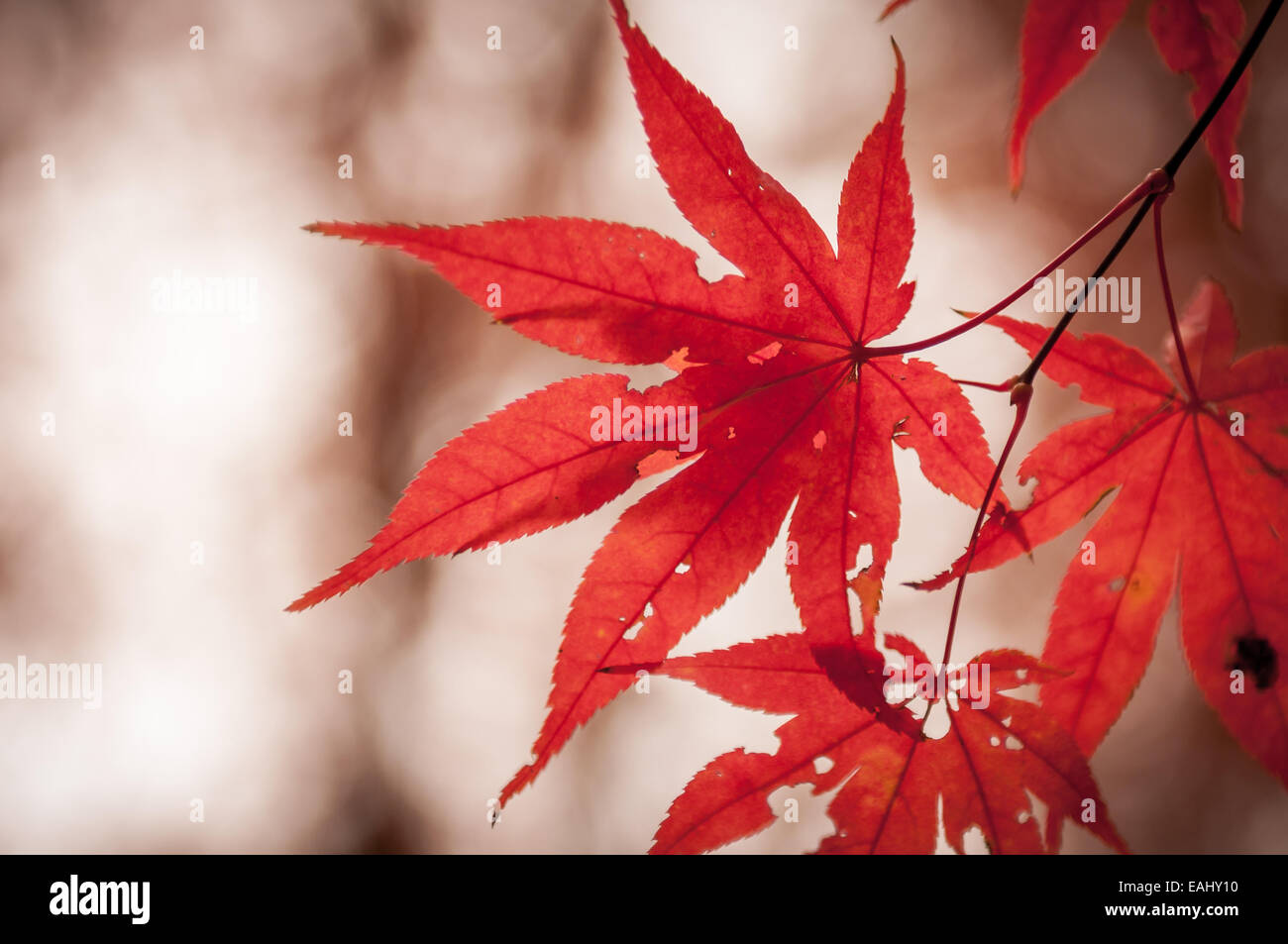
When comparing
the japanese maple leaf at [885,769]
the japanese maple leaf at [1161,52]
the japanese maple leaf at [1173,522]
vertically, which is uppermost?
the japanese maple leaf at [1161,52]

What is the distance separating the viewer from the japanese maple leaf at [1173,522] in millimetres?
832

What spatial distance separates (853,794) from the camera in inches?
30.7

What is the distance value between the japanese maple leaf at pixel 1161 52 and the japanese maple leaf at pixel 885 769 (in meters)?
0.53

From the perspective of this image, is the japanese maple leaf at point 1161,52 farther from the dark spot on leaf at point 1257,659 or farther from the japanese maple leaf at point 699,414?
the dark spot on leaf at point 1257,659

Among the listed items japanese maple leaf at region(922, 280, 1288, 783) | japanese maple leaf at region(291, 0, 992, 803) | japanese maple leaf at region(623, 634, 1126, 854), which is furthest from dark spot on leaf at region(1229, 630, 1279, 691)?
japanese maple leaf at region(291, 0, 992, 803)

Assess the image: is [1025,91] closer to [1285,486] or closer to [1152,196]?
[1152,196]

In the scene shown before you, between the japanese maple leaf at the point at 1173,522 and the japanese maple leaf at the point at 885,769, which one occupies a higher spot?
the japanese maple leaf at the point at 1173,522

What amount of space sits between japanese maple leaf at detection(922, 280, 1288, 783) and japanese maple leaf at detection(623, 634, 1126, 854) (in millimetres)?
111

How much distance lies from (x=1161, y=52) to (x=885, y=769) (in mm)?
849

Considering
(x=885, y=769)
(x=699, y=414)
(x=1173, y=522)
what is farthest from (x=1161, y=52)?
(x=885, y=769)

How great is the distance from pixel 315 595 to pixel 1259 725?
99cm

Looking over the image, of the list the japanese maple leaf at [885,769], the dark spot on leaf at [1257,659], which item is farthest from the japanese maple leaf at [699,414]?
the dark spot on leaf at [1257,659]

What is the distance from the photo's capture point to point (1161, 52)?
835 millimetres

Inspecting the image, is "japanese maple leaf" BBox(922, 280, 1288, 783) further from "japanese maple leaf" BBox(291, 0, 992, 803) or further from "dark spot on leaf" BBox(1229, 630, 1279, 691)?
"japanese maple leaf" BBox(291, 0, 992, 803)
